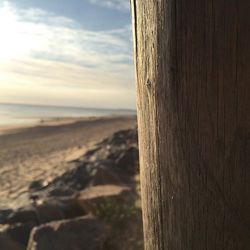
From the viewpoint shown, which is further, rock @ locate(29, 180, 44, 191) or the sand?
the sand

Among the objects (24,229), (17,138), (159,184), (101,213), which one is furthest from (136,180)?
(17,138)

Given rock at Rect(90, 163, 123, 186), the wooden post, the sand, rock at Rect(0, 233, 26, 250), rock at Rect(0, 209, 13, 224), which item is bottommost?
the sand

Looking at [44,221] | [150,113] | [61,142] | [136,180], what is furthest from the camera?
[61,142]

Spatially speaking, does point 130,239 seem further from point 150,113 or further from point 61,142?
point 61,142

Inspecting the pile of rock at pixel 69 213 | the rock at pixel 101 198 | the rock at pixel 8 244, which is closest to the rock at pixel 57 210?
the pile of rock at pixel 69 213

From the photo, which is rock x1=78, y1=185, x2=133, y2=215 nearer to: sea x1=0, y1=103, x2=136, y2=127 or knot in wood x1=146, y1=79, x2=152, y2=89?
knot in wood x1=146, y1=79, x2=152, y2=89

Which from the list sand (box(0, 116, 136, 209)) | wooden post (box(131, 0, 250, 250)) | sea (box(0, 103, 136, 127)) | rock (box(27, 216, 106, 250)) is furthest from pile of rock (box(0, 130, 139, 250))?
sea (box(0, 103, 136, 127))
